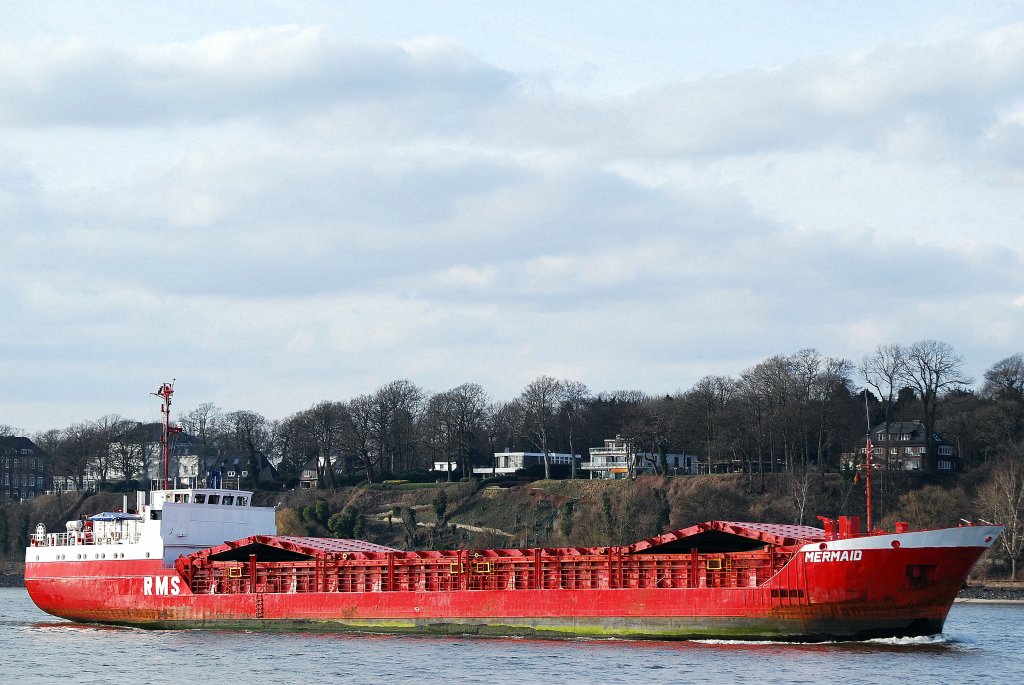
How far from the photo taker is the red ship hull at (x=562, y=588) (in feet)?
143

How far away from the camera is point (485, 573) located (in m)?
50.1

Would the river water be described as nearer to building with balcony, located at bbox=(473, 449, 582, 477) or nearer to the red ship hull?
the red ship hull

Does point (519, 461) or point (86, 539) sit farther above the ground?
point (519, 461)

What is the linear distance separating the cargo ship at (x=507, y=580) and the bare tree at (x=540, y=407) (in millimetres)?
72578

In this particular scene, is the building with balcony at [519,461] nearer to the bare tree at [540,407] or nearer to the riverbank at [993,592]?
the bare tree at [540,407]

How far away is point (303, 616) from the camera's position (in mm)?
52688

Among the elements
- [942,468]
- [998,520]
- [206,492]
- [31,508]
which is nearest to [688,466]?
[942,468]

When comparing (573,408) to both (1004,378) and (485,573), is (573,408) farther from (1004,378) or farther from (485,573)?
(485,573)

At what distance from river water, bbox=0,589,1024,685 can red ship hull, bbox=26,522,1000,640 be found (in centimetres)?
82

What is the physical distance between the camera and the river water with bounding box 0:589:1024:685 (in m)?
39.4

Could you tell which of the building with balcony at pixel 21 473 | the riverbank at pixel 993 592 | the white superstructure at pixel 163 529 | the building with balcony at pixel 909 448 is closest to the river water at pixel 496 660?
the white superstructure at pixel 163 529

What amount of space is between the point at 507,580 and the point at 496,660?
6546 mm

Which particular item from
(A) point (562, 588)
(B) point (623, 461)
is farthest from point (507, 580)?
(B) point (623, 461)

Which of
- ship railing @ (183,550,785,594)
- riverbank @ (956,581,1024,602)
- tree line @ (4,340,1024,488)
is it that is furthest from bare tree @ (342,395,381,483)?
ship railing @ (183,550,785,594)
